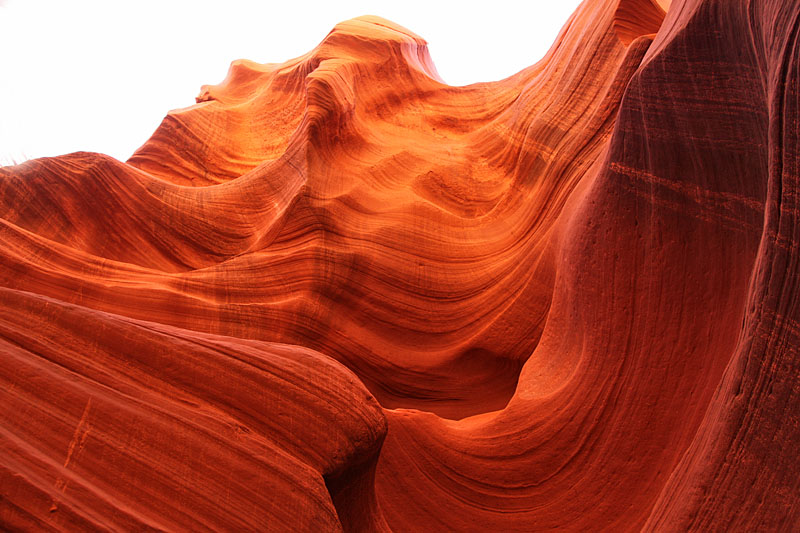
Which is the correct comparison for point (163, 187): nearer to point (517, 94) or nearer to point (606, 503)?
point (517, 94)

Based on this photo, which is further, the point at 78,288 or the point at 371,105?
the point at 371,105

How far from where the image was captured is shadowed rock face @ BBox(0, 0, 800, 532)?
1.07 meters

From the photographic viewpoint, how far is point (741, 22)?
4.25ft

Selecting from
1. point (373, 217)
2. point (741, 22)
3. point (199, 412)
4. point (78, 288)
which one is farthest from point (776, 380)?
point (78, 288)

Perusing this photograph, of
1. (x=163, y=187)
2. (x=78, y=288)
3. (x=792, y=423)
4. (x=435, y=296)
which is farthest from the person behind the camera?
(x=163, y=187)

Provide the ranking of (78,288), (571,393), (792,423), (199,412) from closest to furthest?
(792,423) < (199,412) < (571,393) < (78,288)

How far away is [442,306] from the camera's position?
2150mm

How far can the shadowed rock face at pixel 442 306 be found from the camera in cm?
107

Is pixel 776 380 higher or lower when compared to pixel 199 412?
higher

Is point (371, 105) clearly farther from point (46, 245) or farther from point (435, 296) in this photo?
point (46, 245)

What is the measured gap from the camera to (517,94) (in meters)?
2.82

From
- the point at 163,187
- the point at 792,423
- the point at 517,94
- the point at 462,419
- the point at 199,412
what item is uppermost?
the point at 517,94

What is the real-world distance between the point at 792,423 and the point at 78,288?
6.35 feet

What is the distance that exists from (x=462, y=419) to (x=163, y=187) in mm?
1490
